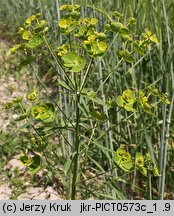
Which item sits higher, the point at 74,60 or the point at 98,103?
the point at 74,60

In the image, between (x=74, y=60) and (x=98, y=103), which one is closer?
(x=74, y=60)

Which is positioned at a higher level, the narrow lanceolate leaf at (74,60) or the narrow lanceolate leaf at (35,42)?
the narrow lanceolate leaf at (35,42)

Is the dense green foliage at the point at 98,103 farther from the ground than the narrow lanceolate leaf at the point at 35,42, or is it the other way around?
the narrow lanceolate leaf at the point at 35,42

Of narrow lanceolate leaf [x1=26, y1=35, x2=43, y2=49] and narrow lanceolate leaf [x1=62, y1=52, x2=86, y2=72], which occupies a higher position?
narrow lanceolate leaf [x1=26, y1=35, x2=43, y2=49]

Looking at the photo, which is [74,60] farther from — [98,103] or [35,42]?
[98,103]

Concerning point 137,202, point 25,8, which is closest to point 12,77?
point 25,8

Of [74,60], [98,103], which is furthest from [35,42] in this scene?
[98,103]

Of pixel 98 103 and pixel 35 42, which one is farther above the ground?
pixel 35 42

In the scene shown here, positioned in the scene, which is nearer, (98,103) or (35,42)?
(35,42)

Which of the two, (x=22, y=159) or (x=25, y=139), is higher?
(x=22, y=159)

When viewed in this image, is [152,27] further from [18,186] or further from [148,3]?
[18,186]

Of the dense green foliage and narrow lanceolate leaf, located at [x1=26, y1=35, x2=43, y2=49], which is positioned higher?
narrow lanceolate leaf, located at [x1=26, y1=35, x2=43, y2=49]
